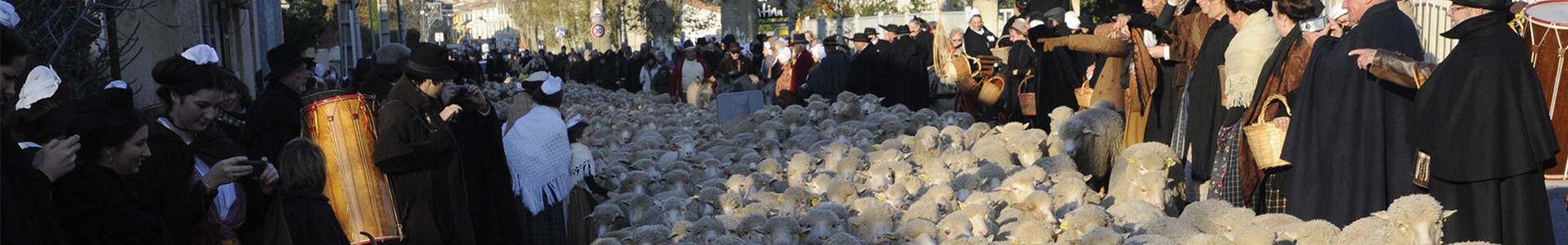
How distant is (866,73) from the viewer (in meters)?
19.2

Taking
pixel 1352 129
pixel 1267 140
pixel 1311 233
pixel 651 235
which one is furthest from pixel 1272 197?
pixel 651 235

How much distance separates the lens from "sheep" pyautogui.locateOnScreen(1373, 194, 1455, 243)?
6395 millimetres

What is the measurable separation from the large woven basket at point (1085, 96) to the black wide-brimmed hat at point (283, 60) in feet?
20.8

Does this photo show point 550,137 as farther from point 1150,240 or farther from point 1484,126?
point 1484,126

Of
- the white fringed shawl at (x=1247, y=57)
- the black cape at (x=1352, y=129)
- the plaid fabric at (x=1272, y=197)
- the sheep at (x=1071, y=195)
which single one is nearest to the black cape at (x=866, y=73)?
the sheep at (x=1071, y=195)

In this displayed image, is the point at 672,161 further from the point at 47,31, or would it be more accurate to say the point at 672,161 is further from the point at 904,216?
the point at 47,31

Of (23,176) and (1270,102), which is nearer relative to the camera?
(23,176)

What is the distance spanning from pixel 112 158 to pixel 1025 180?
18.0 feet

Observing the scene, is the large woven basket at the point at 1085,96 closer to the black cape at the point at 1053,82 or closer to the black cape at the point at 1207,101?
the black cape at the point at 1053,82

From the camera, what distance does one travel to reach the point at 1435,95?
259 inches

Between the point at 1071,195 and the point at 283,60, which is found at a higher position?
the point at 283,60

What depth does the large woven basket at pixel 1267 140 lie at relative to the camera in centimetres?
755

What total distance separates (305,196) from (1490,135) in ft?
15.0

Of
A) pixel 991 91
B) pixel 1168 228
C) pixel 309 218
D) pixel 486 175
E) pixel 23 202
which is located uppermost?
pixel 23 202
